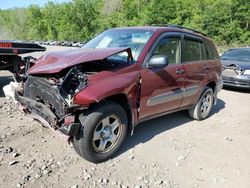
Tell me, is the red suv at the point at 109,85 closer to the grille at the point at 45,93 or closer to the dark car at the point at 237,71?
the grille at the point at 45,93

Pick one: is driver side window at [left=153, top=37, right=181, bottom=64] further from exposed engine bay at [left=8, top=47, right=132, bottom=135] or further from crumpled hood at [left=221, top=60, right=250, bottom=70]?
crumpled hood at [left=221, top=60, right=250, bottom=70]

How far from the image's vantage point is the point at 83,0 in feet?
214

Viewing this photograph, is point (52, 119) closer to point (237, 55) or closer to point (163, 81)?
point (163, 81)

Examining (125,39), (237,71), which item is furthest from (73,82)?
(237,71)

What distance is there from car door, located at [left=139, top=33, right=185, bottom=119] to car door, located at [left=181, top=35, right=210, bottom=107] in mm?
197

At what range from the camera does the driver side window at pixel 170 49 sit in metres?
4.76

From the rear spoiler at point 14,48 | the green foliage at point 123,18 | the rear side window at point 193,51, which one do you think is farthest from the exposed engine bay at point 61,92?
the green foliage at point 123,18

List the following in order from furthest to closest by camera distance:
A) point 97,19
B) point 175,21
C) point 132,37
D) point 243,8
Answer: point 97,19
point 175,21
point 243,8
point 132,37

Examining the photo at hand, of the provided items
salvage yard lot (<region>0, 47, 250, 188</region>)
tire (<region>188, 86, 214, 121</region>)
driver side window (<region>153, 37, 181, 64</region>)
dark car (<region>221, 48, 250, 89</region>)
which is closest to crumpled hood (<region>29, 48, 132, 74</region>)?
driver side window (<region>153, 37, 181, 64</region>)

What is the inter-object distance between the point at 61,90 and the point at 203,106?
3670mm

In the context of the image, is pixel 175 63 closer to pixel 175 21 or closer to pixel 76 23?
pixel 175 21

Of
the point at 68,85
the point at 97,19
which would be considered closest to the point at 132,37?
the point at 68,85

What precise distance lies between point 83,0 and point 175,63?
64446 millimetres

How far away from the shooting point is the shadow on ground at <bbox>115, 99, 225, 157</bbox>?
488 cm
